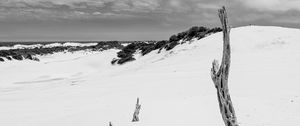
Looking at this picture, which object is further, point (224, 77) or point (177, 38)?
point (177, 38)

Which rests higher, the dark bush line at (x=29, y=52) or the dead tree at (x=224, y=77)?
the dead tree at (x=224, y=77)

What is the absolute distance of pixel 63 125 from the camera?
13.2 metres

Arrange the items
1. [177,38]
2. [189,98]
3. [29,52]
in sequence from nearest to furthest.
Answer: [189,98]
[177,38]
[29,52]

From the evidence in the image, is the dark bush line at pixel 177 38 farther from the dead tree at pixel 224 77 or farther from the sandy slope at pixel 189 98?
the dead tree at pixel 224 77

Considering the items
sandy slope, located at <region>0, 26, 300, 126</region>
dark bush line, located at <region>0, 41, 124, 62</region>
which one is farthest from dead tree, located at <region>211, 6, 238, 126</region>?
dark bush line, located at <region>0, 41, 124, 62</region>

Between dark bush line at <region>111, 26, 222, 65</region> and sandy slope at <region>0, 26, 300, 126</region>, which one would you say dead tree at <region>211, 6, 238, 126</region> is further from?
dark bush line at <region>111, 26, 222, 65</region>

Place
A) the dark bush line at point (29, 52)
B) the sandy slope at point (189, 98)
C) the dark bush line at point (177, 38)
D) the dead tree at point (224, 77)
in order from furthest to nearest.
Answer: the dark bush line at point (29, 52), the dark bush line at point (177, 38), the sandy slope at point (189, 98), the dead tree at point (224, 77)

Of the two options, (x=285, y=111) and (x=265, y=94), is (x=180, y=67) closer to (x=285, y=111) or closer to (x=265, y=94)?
(x=265, y=94)

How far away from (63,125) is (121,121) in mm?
2439

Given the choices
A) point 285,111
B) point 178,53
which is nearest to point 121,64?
point 178,53

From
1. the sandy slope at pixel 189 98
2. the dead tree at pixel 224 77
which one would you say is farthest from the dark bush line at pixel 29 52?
the dead tree at pixel 224 77

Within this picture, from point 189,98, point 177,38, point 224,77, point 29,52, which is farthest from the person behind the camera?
point 29,52

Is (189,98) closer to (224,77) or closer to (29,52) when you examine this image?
(224,77)

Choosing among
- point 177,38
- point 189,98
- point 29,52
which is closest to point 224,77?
point 189,98
